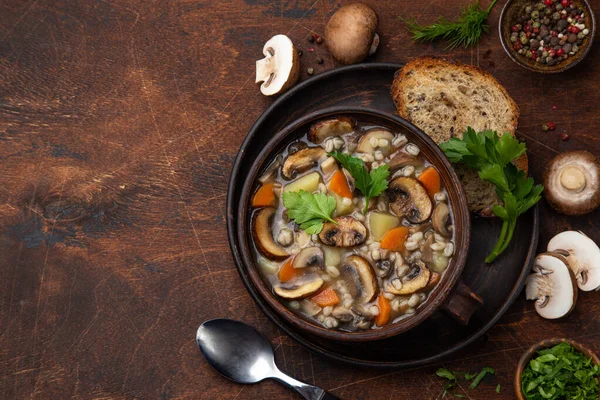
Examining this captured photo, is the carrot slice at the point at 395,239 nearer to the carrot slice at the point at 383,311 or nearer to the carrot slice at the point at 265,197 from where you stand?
the carrot slice at the point at 383,311

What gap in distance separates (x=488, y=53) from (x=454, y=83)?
1.20ft

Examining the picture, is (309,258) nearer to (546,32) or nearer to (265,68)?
(265,68)

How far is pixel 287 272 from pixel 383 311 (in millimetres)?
515

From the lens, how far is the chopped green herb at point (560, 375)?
3.42 m

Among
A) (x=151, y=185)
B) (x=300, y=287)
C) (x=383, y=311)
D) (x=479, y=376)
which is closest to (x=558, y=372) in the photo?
(x=479, y=376)

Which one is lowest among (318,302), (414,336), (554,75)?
(414,336)

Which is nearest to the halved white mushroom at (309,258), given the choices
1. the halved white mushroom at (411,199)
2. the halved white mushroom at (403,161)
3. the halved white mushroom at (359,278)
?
the halved white mushroom at (359,278)

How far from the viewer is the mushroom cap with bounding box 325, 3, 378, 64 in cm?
349

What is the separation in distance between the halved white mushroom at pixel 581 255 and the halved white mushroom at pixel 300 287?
1409mm

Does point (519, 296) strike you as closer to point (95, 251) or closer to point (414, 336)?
point (414, 336)

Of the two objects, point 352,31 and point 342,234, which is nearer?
point 342,234

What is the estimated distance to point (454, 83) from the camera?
3.53m

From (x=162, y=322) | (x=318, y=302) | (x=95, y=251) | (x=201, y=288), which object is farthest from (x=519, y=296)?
(x=95, y=251)

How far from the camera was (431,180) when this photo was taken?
323 cm
